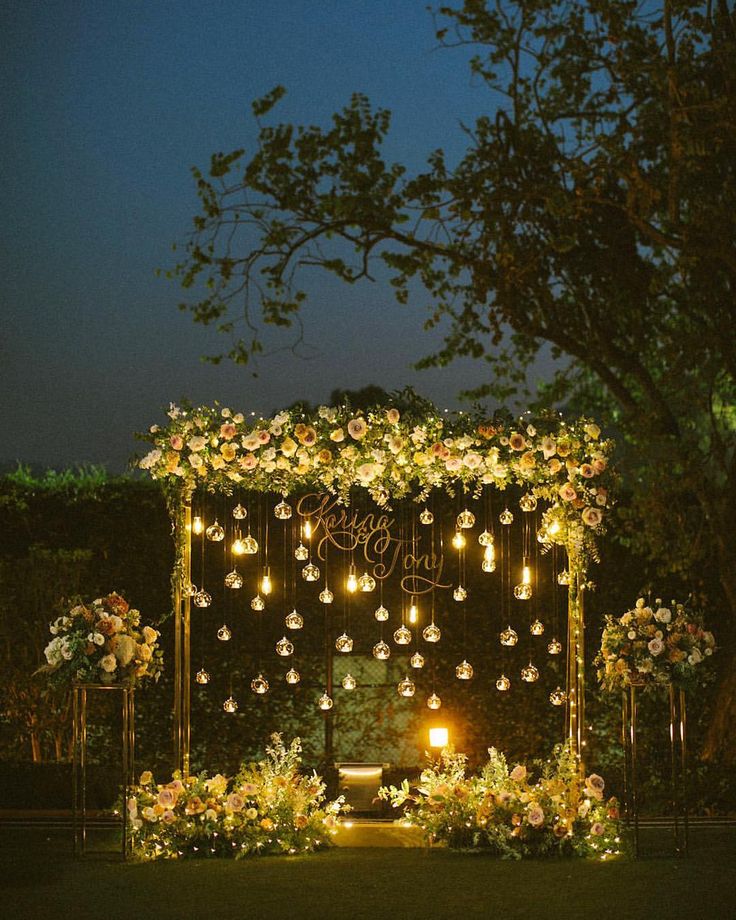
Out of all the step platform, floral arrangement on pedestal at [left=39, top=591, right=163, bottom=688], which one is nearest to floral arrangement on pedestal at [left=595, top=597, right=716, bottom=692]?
the step platform

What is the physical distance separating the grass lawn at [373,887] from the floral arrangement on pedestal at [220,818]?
0.18 m

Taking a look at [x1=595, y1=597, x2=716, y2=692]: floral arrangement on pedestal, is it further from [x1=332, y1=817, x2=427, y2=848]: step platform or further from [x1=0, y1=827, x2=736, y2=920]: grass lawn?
[x1=332, y1=817, x2=427, y2=848]: step platform

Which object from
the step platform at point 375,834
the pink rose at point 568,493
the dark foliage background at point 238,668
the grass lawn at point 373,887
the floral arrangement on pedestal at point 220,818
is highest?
the pink rose at point 568,493

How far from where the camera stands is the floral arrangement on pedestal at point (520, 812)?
696 centimetres

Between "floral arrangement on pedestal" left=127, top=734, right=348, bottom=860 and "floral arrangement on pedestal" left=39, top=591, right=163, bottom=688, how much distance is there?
2.02 feet

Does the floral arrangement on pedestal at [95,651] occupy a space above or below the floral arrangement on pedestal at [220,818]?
above

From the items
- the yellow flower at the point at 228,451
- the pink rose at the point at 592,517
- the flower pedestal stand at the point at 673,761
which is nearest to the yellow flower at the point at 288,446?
the yellow flower at the point at 228,451

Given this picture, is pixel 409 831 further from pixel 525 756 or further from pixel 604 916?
pixel 604 916

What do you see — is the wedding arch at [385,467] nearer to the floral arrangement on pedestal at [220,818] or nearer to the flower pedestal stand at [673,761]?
the flower pedestal stand at [673,761]

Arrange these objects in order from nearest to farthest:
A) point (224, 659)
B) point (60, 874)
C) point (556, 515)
→ point (60, 874) → point (556, 515) → point (224, 659)

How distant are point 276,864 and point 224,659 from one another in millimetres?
2532

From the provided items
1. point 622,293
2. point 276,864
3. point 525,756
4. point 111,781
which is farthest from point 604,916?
point 622,293

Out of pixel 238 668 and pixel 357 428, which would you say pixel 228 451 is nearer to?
pixel 357 428

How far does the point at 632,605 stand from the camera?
8922 mm
